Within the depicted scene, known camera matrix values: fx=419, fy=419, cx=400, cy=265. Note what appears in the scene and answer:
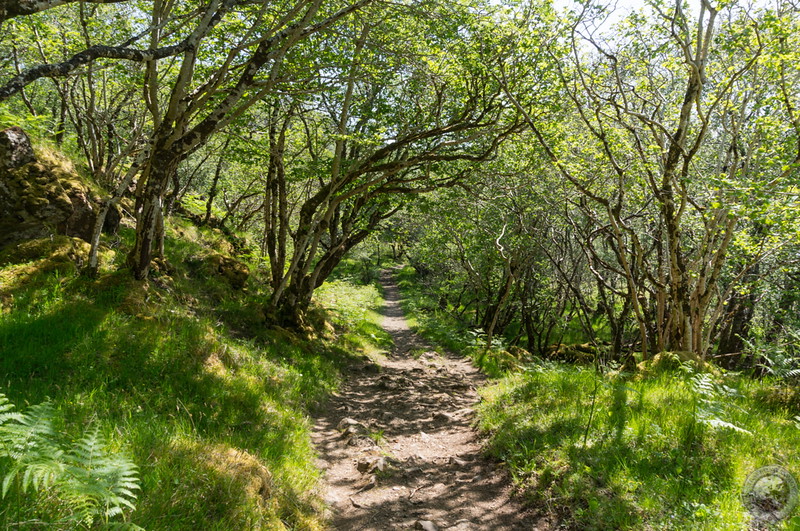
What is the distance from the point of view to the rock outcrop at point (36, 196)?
6566mm

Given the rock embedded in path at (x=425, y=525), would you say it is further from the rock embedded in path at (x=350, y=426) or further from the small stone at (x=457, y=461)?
the rock embedded in path at (x=350, y=426)

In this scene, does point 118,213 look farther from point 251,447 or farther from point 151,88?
point 251,447

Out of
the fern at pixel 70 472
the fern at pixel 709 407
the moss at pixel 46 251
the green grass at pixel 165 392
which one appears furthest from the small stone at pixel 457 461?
the moss at pixel 46 251

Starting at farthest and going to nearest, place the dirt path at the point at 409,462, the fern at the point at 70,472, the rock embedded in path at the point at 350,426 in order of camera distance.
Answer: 1. the rock embedded in path at the point at 350,426
2. the dirt path at the point at 409,462
3. the fern at the point at 70,472

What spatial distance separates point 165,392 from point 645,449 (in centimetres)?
554

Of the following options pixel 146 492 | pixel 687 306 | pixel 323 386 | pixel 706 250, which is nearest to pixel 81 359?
pixel 146 492

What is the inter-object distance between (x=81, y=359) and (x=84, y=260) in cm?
283

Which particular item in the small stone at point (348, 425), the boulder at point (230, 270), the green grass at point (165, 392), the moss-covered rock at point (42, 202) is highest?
the moss-covered rock at point (42, 202)

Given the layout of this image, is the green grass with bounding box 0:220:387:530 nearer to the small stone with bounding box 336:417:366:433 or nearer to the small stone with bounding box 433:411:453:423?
the small stone with bounding box 336:417:366:433

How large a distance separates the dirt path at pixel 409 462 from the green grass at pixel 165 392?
46 cm

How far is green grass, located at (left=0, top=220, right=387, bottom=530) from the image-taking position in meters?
3.36

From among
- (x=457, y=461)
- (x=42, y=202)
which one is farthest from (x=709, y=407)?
(x=42, y=202)

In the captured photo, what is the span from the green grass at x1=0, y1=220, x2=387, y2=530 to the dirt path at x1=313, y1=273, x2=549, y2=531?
460 mm

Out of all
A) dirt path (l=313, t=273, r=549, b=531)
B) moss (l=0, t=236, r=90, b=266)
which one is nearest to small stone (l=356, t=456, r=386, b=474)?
dirt path (l=313, t=273, r=549, b=531)
